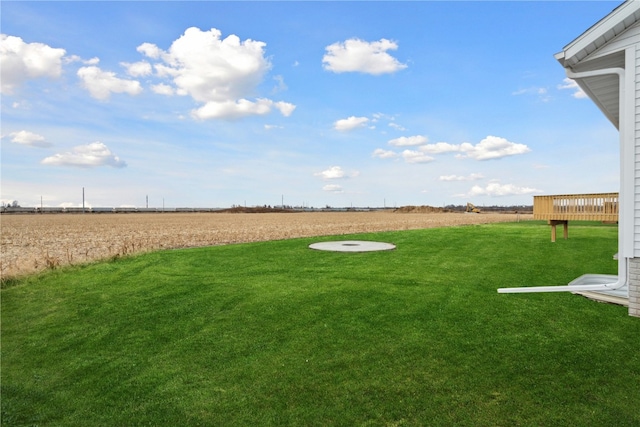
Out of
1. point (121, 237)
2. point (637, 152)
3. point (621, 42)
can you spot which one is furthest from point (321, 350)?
point (121, 237)

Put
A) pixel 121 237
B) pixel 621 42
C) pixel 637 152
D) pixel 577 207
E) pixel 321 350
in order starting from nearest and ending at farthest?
pixel 321 350 → pixel 637 152 → pixel 621 42 → pixel 577 207 → pixel 121 237

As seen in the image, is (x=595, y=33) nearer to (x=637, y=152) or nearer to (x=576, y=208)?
(x=637, y=152)

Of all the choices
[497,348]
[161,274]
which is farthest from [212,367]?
[161,274]

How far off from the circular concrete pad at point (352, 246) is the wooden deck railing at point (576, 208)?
6733 millimetres

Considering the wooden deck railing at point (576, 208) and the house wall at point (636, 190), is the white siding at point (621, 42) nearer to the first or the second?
the house wall at point (636, 190)

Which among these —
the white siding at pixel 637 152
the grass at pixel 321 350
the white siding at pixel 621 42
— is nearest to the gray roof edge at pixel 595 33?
the white siding at pixel 621 42

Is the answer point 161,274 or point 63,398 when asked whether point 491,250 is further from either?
point 63,398

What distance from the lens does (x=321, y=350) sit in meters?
6.23

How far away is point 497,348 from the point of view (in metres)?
6.09

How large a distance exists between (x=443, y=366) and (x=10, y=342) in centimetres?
804

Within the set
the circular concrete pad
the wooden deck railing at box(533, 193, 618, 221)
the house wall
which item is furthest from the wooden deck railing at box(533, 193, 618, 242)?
the house wall

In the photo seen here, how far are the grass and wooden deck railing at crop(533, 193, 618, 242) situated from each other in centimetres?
372

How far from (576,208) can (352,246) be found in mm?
8994

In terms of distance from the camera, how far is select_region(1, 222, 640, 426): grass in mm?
4738
